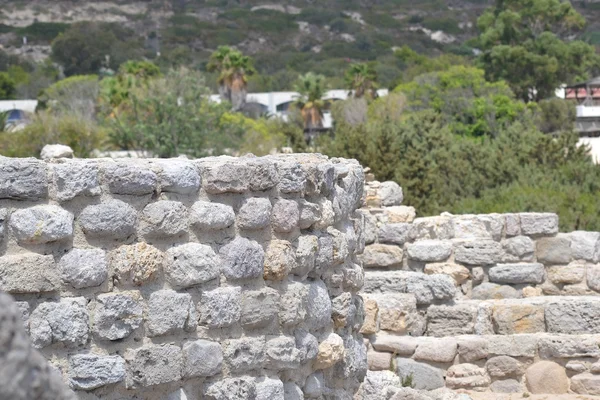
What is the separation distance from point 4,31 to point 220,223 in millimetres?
121095

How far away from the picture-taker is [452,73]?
54438mm

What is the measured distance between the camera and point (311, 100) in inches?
2196

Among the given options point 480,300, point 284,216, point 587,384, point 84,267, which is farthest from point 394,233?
point 84,267

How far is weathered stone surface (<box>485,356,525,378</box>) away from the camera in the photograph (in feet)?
27.7

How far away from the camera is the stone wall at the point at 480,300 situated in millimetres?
8352

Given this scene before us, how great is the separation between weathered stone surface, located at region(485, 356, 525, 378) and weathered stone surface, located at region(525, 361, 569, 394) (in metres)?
0.10

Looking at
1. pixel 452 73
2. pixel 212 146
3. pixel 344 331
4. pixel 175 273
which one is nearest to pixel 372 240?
pixel 344 331

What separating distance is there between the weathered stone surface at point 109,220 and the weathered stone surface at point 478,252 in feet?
18.7

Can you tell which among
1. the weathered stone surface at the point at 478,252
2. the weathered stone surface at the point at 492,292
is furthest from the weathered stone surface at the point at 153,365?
the weathered stone surface at the point at 492,292

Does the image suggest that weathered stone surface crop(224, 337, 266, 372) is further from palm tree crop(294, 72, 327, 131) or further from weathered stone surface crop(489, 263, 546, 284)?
palm tree crop(294, 72, 327, 131)

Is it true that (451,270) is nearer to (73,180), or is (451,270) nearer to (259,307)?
(259,307)

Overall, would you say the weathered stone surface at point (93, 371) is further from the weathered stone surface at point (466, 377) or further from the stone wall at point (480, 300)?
the weathered stone surface at point (466, 377)

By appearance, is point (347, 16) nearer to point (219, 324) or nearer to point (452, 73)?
point (452, 73)

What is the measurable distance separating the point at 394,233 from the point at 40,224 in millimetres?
5615
